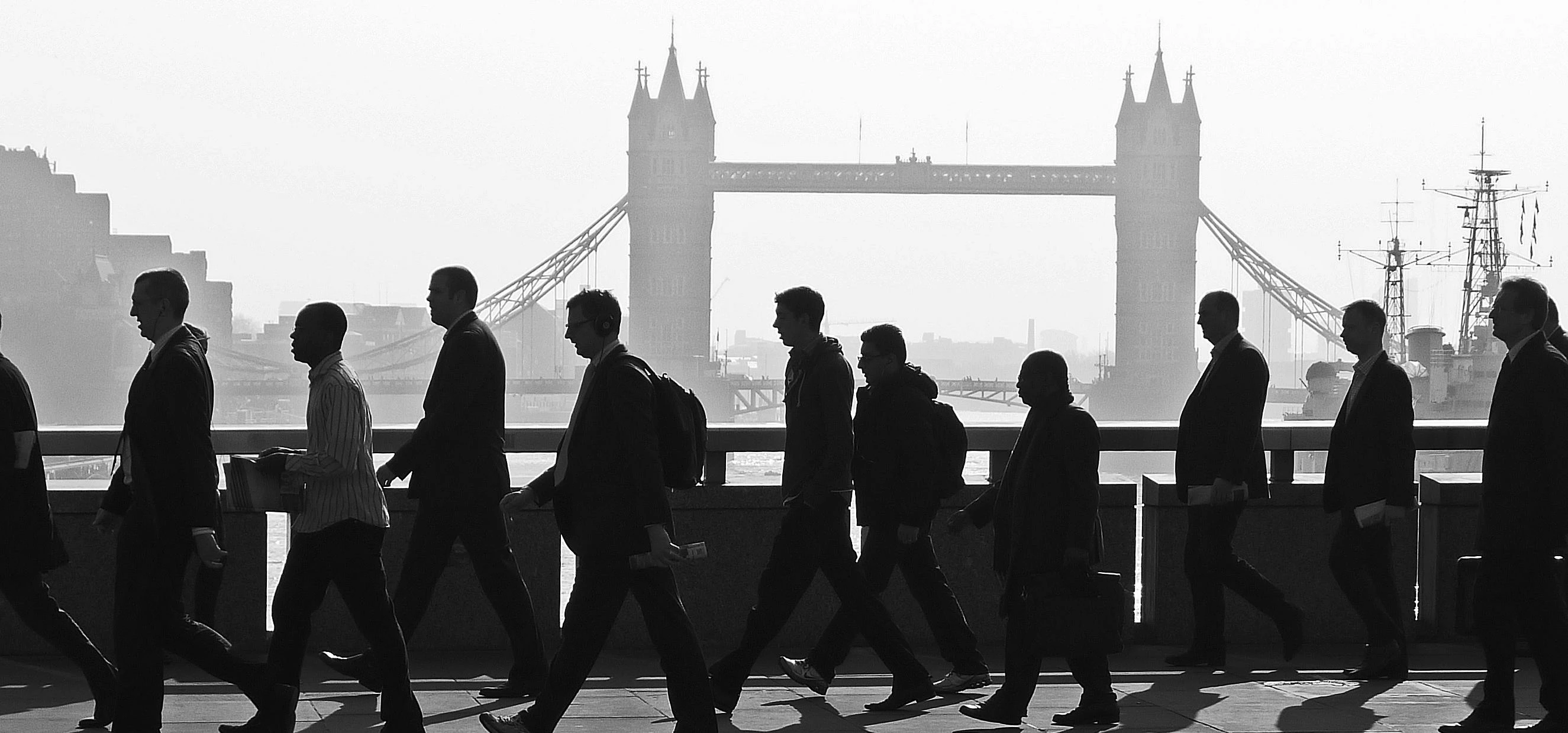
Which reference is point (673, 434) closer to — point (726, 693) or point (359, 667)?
point (726, 693)

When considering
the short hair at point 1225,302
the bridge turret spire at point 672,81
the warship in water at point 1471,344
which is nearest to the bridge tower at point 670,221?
the bridge turret spire at point 672,81

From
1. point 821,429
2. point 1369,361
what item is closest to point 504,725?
point 821,429

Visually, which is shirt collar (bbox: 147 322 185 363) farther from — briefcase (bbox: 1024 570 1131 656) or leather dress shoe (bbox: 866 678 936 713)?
briefcase (bbox: 1024 570 1131 656)

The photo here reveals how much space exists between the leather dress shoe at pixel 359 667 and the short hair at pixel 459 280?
3.29 feet

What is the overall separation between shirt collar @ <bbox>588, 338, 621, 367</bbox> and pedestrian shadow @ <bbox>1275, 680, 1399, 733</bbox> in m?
1.97

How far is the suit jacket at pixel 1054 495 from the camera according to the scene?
181 inches

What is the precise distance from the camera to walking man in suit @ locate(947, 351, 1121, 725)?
15.1 ft

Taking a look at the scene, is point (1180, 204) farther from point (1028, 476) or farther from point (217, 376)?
point (1028, 476)

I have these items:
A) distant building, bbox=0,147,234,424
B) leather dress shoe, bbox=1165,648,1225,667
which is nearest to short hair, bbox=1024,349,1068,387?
leather dress shoe, bbox=1165,648,1225,667

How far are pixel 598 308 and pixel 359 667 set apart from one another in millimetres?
1317

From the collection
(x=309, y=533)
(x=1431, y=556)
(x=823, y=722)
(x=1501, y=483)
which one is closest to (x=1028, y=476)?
(x=823, y=722)

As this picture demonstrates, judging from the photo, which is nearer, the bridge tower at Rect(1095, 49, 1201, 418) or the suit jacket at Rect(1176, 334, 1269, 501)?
the suit jacket at Rect(1176, 334, 1269, 501)

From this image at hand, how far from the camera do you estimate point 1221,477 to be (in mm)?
5465

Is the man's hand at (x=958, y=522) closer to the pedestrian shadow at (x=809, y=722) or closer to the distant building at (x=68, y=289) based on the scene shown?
the pedestrian shadow at (x=809, y=722)
